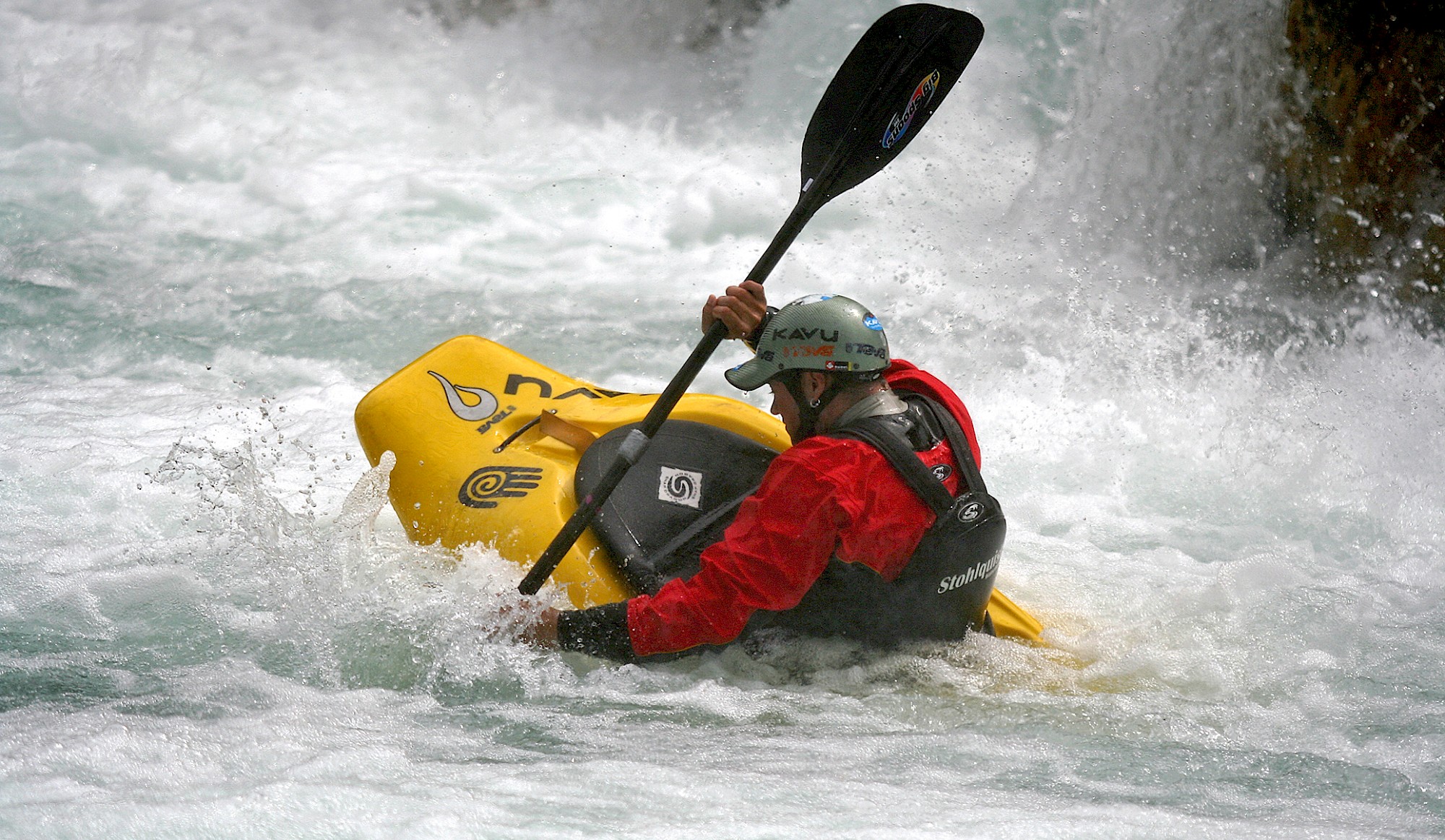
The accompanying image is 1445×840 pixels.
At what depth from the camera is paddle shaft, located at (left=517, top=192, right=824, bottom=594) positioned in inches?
109

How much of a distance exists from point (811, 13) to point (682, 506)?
6761mm

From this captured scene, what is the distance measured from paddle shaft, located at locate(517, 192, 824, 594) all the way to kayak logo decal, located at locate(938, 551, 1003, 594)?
28.0 inches

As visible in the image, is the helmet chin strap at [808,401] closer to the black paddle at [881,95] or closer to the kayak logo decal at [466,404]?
the black paddle at [881,95]

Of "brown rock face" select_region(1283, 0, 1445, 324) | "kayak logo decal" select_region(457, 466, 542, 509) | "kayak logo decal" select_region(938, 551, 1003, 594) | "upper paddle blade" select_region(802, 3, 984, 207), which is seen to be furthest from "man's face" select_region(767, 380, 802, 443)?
"brown rock face" select_region(1283, 0, 1445, 324)

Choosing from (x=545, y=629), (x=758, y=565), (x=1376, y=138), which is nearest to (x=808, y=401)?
(x=758, y=565)

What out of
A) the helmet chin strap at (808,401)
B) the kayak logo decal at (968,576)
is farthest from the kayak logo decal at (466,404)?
the kayak logo decal at (968,576)

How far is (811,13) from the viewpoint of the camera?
886 centimetres

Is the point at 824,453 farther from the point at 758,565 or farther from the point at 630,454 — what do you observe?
the point at 630,454

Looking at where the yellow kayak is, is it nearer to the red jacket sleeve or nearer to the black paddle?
the black paddle

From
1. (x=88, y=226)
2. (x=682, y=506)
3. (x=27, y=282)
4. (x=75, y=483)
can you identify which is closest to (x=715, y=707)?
(x=682, y=506)

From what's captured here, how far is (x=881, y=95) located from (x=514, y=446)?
1.32 meters

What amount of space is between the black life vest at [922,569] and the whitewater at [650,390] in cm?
9

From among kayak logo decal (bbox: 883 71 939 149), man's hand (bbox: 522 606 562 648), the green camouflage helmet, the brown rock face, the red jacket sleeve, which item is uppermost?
the brown rock face

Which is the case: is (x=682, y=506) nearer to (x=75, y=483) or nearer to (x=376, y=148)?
(x=75, y=483)
